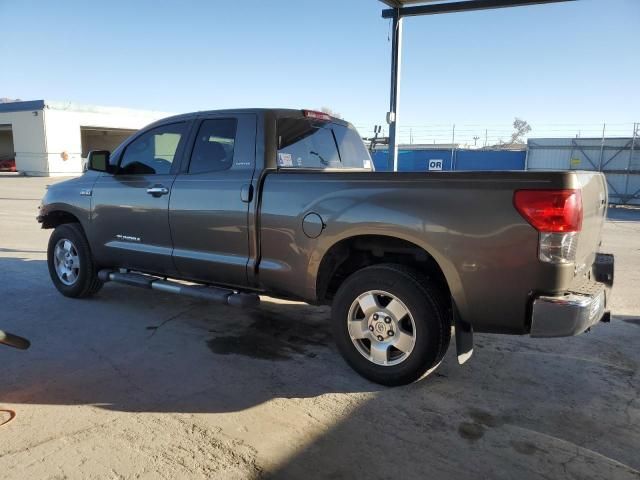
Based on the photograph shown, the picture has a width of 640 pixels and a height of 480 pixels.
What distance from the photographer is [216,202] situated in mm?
4418

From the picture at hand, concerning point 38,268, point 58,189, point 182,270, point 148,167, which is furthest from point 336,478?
point 38,268

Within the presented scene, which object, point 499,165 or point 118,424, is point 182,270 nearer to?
point 118,424

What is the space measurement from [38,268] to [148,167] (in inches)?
130

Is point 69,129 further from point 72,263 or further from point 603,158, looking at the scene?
point 72,263

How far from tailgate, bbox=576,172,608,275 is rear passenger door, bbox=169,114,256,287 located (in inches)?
95.2

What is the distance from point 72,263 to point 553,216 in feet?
16.5

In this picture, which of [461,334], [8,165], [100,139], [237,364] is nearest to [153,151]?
[237,364]

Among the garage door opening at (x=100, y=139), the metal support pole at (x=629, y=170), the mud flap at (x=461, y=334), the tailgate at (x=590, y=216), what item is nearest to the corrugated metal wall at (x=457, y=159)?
the metal support pole at (x=629, y=170)

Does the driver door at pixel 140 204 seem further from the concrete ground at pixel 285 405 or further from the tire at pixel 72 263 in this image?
the concrete ground at pixel 285 405

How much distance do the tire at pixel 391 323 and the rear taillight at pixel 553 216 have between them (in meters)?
0.82

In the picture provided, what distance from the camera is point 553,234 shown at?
2.98 metres

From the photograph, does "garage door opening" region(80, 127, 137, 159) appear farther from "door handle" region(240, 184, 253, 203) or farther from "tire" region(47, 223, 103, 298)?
"door handle" region(240, 184, 253, 203)

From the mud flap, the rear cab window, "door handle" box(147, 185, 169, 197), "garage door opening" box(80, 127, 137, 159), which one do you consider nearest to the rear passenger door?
"door handle" box(147, 185, 169, 197)

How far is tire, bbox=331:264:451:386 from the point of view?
136 inches
